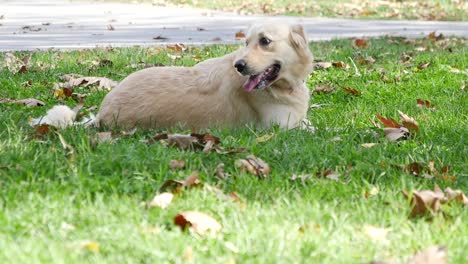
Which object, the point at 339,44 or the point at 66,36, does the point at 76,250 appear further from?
the point at 66,36

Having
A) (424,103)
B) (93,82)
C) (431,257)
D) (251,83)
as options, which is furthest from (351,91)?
(431,257)

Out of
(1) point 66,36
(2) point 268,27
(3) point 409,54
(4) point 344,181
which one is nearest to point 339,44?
(3) point 409,54

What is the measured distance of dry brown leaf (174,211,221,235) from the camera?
3445 mm

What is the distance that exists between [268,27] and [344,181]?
193 centimetres

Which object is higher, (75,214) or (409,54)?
(75,214)

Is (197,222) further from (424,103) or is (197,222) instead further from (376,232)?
(424,103)

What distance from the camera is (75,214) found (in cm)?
351

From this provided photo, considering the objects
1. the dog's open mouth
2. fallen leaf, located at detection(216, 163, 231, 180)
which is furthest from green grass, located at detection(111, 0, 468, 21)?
fallen leaf, located at detection(216, 163, 231, 180)

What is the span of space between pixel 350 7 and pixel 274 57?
586 inches

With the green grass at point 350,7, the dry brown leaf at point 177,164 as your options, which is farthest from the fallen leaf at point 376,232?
the green grass at point 350,7

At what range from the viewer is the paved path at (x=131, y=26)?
39.6 ft

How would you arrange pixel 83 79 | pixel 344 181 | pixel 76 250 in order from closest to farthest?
1. pixel 76 250
2. pixel 344 181
3. pixel 83 79

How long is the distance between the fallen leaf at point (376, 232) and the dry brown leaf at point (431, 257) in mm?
292

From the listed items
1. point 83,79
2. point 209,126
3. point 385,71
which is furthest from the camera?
point 385,71
